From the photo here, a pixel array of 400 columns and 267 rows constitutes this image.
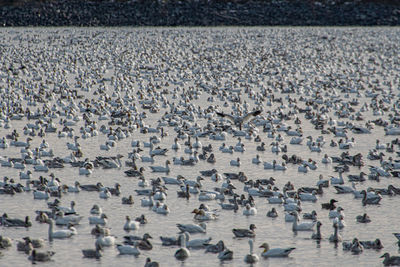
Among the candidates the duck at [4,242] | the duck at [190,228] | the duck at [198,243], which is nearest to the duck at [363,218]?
the duck at [190,228]

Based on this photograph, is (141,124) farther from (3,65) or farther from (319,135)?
(3,65)

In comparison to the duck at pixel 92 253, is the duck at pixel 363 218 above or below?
above

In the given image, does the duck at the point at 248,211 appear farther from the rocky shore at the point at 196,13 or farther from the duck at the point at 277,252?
the rocky shore at the point at 196,13

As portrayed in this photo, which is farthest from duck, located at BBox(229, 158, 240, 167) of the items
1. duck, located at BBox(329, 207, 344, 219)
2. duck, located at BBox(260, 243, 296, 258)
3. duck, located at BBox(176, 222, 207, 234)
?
duck, located at BBox(260, 243, 296, 258)

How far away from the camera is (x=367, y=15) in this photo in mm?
122438

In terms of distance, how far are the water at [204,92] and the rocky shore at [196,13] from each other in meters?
7.25

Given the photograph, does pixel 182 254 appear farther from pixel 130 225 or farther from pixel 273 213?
pixel 273 213

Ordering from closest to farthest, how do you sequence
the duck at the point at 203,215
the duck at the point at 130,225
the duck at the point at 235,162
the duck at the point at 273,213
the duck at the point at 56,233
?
the duck at the point at 56,233 < the duck at the point at 130,225 < the duck at the point at 203,215 < the duck at the point at 273,213 < the duck at the point at 235,162

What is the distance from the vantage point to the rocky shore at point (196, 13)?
116 meters

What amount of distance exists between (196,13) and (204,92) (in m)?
69.9

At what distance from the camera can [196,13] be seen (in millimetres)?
118750

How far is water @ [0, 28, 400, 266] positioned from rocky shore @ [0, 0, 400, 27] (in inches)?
286

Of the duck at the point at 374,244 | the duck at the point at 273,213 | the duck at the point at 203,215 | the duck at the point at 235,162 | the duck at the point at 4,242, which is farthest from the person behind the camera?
the duck at the point at 235,162

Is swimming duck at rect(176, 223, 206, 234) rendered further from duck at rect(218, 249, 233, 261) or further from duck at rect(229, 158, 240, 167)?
duck at rect(229, 158, 240, 167)
